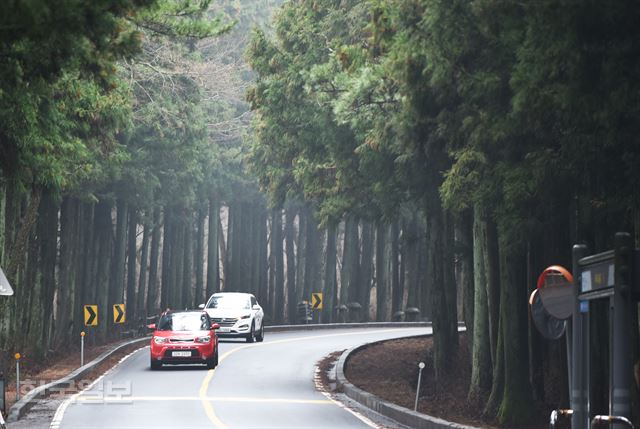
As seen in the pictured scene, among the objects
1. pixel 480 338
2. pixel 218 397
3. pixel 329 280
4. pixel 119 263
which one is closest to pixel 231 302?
pixel 119 263

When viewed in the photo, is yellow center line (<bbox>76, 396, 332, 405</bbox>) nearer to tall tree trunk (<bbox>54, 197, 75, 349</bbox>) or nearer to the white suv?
tall tree trunk (<bbox>54, 197, 75, 349</bbox>)

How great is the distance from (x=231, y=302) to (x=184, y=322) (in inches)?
409

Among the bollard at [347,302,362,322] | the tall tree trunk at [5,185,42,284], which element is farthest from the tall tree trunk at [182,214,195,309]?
the tall tree trunk at [5,185,42,284]

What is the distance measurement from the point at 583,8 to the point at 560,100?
5.33 feet

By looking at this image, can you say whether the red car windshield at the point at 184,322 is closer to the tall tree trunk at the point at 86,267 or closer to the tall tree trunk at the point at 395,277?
the tall tree trunk at the point at 86,267

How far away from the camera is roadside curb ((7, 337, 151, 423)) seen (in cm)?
2283

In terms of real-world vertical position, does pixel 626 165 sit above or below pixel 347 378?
above

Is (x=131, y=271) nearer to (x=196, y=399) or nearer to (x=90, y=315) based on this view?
(x=90, y=315)

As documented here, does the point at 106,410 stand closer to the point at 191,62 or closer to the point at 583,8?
the point at 583,8

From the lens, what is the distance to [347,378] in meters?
33.1

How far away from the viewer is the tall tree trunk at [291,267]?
6919cm

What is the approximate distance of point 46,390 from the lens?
27391 millimetres

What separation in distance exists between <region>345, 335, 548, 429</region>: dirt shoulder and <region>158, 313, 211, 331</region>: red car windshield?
415cm

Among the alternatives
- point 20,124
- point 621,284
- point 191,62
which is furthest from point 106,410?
point 191,62
